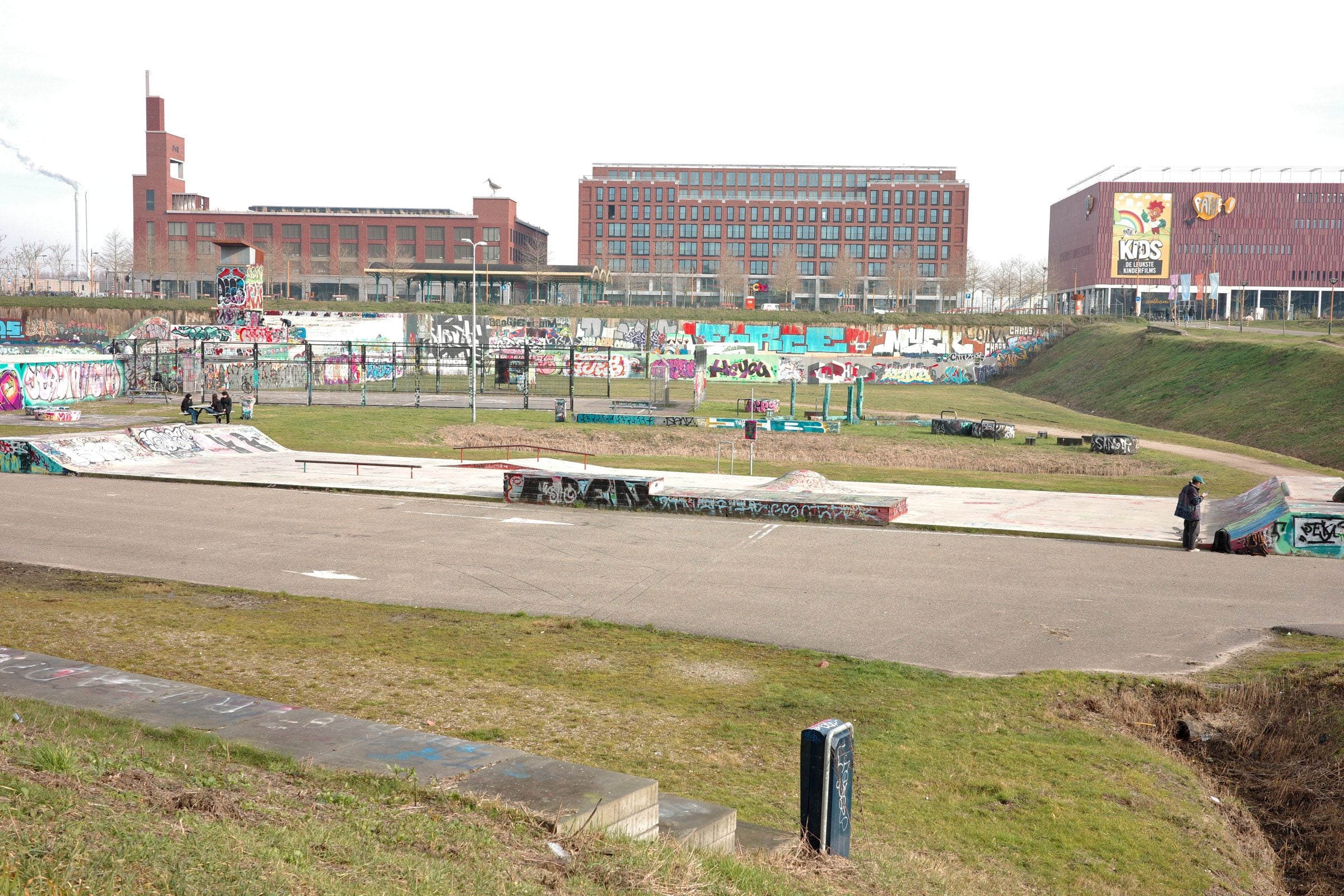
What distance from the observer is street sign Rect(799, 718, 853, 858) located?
24.3ft

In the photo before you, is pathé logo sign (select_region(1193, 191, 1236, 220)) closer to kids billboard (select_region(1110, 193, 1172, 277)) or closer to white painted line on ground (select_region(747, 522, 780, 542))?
kids billboard (select_region(1110, 193, 1172, 277))

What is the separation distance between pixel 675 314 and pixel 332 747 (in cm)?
9656

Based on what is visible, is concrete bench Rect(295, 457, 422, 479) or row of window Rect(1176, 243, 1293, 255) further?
row of window Rect(1176, 243, 1293, 255)

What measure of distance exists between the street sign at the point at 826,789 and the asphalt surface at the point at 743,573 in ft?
20.8

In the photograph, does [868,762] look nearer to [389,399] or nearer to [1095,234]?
[389,399]

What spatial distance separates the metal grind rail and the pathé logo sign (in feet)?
335

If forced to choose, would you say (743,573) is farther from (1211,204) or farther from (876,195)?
(876,195)

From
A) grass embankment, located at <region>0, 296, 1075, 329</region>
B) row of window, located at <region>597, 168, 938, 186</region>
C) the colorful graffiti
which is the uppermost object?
row of window, located at <region>597, 168, 938, 186</region>

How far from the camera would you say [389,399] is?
178ft

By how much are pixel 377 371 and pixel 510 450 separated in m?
35.5

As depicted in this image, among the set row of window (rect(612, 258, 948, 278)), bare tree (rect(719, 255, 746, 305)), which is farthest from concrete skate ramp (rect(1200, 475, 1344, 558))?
row of window (rect(612, 258, 948, 278))

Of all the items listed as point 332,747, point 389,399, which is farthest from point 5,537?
point 389,399

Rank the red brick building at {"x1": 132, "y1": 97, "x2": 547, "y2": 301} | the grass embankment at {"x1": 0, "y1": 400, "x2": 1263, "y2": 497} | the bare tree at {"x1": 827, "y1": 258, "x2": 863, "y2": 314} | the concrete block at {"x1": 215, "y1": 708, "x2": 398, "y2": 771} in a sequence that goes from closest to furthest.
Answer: the concrete block at {"x1": 215, "y1": 708, "x2": 398, "y2": 771}
the grass embankment at {"x1": 0, "y1": 400, "x2": 1263, "y2": 497}
the red brick building at {"x1": 132, "y1": 97, "x2": 547, "y2": 301}
the bare tree at {"x1": 827, "y1": 258, "x2": 863, "y2": 314}

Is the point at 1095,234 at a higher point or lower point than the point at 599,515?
higher
